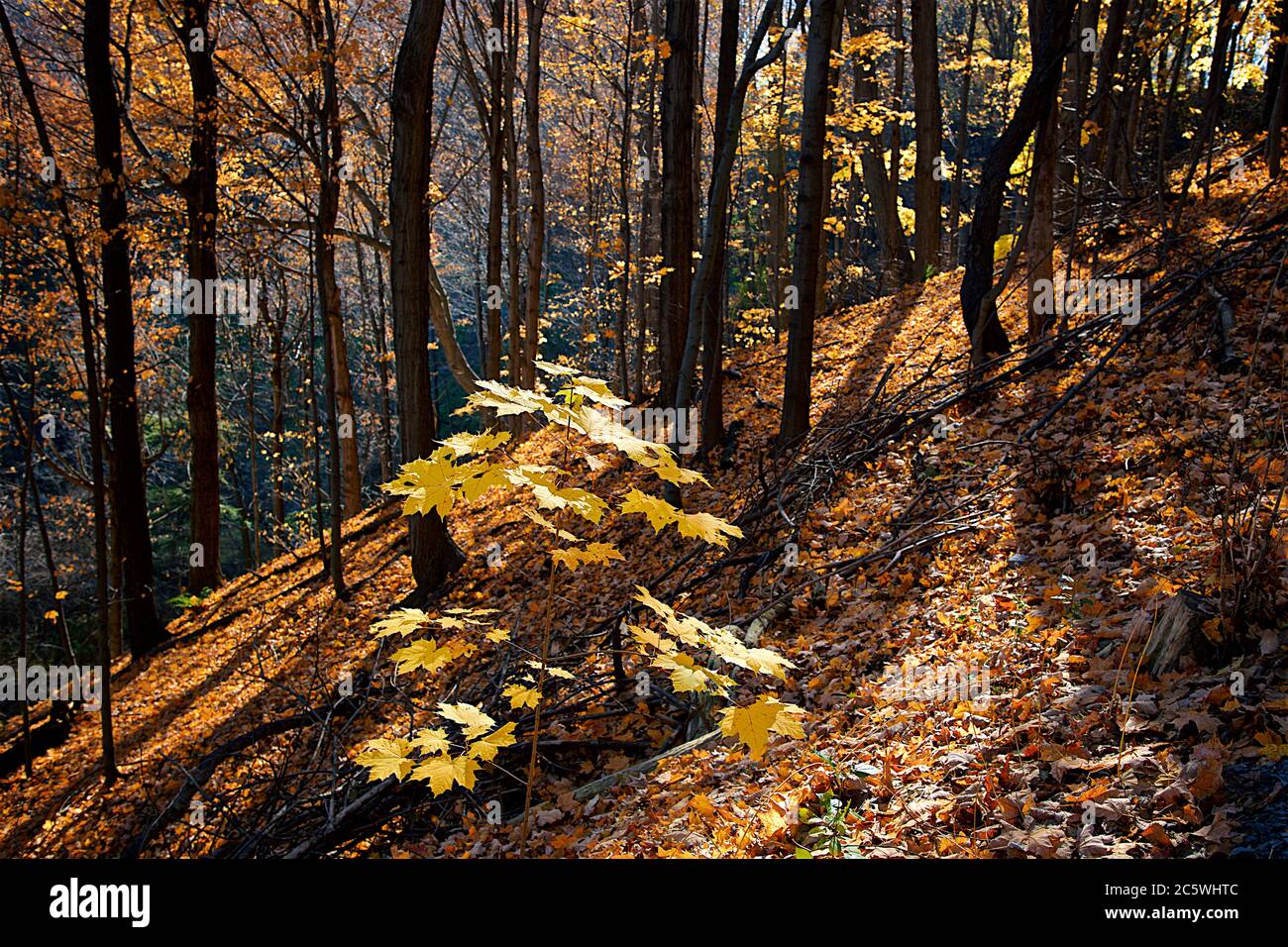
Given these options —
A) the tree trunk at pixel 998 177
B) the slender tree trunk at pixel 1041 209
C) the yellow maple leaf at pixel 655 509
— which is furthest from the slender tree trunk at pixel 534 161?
the yellow maple leaf at pixel 655 509

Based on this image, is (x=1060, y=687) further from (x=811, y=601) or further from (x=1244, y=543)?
(x=811, y=601)

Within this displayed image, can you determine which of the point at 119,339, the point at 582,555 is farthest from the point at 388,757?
the point at 119,339

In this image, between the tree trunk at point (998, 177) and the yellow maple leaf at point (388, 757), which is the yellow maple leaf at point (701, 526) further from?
the tree trunk at point (998, 177)

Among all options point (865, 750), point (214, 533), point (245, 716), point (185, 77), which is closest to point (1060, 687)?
point (865, 750)

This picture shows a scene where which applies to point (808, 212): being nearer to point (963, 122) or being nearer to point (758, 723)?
point (758, 723)

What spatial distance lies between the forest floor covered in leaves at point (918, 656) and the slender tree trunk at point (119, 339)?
2296mm

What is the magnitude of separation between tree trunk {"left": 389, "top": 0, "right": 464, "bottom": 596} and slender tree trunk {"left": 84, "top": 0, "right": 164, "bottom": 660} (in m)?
3.65

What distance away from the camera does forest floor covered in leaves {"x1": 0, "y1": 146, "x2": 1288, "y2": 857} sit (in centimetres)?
276

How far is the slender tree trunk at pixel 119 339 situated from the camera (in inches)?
375

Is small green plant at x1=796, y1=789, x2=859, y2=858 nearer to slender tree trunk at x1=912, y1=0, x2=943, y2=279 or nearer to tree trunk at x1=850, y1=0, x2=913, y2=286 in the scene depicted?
slender tree trunk at x1=912, y1=0, x2=943, y2=279

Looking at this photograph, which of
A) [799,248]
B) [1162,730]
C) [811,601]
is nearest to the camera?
[1162,730]

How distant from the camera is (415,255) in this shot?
7.87m

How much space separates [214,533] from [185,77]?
319 inches
